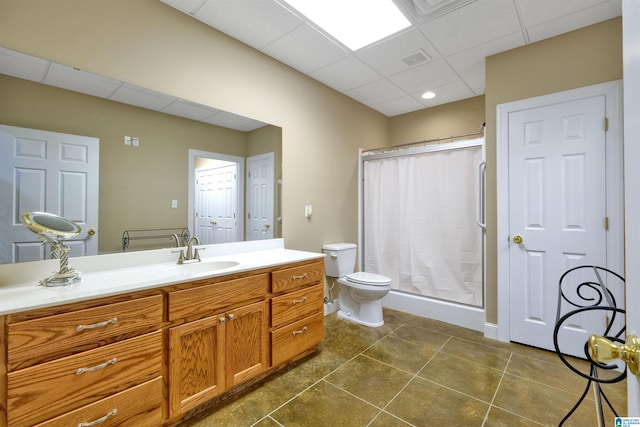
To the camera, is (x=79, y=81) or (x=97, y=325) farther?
(x=79, y=81)

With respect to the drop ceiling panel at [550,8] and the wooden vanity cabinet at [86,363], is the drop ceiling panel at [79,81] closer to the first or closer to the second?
the wooden vanity cabinet at [86,363]

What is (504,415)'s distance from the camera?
1.58 m

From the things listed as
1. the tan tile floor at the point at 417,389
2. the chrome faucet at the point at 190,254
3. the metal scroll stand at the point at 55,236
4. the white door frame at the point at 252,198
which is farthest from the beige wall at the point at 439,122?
the metal scroll stand at the point at 55,236

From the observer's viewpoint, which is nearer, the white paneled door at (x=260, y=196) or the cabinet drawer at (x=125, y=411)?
the cabinet drawer at (x=125, y=411)

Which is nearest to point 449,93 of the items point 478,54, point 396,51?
point 478,54

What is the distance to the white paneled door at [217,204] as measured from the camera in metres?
2.09

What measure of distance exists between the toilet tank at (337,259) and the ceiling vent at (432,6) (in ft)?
6.82

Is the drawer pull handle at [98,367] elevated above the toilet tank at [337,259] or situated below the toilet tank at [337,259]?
below

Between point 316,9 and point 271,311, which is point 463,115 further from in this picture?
point 271,311

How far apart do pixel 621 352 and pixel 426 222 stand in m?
2.67

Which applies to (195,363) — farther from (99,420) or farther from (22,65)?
(22,65)

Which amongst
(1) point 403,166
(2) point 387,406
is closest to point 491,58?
(1) point 403,166

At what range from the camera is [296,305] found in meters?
2.05

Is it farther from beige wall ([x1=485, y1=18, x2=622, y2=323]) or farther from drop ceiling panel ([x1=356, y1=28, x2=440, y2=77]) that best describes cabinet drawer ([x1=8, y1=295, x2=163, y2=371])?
beige wall ([x1=485, y1=18, x2=622, y2=323])
